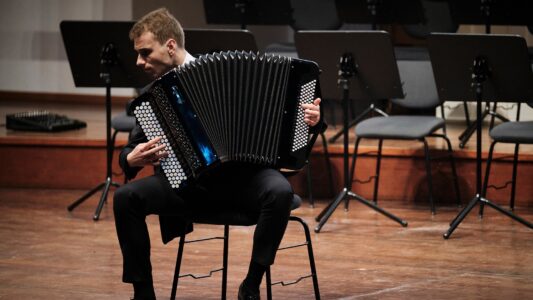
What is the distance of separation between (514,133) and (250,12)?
1.93 meters

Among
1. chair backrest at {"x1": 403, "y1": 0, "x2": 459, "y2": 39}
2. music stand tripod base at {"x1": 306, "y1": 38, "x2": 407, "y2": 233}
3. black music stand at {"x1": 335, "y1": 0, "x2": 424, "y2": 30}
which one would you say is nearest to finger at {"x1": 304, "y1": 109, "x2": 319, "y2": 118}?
music stand tripod base at {"x1": 306, "y1": 38, "x2": 407, "y2": 233}

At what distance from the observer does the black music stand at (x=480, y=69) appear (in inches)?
185

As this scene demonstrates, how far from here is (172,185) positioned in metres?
3.36

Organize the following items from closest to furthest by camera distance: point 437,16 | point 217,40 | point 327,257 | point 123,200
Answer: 1. point 123,200
2. point 327,257
3. point 217,40
4. point 437,16

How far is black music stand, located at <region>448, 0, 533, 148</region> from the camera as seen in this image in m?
5.82

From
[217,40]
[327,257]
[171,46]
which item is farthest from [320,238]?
[171,46]

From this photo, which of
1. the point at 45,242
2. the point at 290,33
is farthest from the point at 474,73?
the point at 290,33

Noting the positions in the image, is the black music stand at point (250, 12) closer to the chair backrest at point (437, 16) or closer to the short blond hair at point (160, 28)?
the chair backrest at point (437, 16)

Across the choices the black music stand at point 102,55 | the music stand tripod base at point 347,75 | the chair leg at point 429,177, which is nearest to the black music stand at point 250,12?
the black music stand at point 102,55

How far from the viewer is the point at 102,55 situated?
525 cm

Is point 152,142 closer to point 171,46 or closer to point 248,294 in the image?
point 171,46

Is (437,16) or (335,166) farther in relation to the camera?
(437,16)

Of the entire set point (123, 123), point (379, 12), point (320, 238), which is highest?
point (379, 12)

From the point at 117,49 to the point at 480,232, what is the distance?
2111 millimetres
